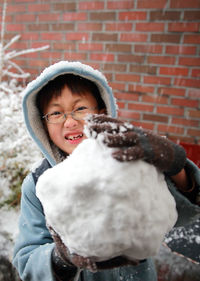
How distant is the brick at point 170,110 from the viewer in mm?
2316

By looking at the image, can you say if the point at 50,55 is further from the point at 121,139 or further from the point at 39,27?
the point at 121,139

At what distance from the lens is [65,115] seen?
3.46ft

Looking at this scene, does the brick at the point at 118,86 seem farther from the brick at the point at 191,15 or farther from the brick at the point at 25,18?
the brick at the point at 25,18

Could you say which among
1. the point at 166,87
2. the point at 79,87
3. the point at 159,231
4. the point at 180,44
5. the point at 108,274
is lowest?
the point at 108,274

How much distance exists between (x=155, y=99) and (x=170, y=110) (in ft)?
0.67

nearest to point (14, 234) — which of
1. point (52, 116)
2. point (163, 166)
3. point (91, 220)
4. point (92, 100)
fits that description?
point (52, 116)

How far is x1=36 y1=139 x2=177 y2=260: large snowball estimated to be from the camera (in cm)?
56

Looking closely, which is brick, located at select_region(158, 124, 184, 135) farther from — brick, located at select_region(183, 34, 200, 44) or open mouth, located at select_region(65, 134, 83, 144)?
open mouth, located at select_region(65, 134, 83, 144)

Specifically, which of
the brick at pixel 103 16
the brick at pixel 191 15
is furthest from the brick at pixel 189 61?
the brick at pixel 103 16

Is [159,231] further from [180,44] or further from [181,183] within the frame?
[180,44]

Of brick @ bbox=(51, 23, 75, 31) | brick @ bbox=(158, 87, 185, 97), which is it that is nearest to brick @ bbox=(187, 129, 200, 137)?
brick @ bbox=(158, 87, 185, 97)

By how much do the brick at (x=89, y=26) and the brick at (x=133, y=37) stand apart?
0.95 ft

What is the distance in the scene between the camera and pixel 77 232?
1.92 ft

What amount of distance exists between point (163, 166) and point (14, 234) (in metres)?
1.55
